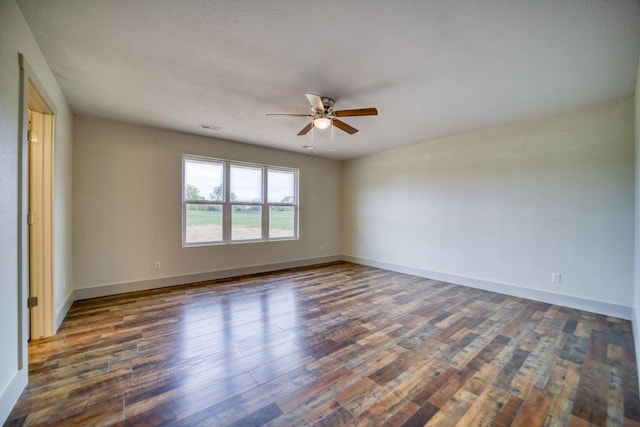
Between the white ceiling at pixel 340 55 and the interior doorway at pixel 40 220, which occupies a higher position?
the white ceiling at pixel 340 55

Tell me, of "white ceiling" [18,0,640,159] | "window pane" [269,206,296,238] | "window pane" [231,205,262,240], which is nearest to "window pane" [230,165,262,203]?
"window pane" [231,205,262,240]

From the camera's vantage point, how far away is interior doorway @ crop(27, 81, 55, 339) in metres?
2.54

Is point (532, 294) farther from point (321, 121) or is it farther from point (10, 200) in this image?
point (10, 200)

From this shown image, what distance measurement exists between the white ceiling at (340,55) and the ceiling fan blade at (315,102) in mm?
226

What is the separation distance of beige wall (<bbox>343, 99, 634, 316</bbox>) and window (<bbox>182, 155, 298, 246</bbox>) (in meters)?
2.20

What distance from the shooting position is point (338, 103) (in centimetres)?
329

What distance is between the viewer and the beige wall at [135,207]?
3.81 meters

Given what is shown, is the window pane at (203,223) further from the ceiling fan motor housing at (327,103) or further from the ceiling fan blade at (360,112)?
the ceiling fan blade at (360,112)

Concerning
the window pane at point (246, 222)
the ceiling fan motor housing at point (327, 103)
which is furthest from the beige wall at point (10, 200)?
the window pane at point (246, 222)

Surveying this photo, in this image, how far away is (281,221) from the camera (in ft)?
19.2

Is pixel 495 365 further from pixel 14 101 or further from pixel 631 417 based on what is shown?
pixel 14 101

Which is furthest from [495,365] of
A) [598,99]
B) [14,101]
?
[14,101]

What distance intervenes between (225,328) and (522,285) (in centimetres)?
418

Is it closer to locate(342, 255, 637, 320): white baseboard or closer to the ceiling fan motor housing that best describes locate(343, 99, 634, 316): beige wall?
locate(342, 255, 637, 320): white baseboard
